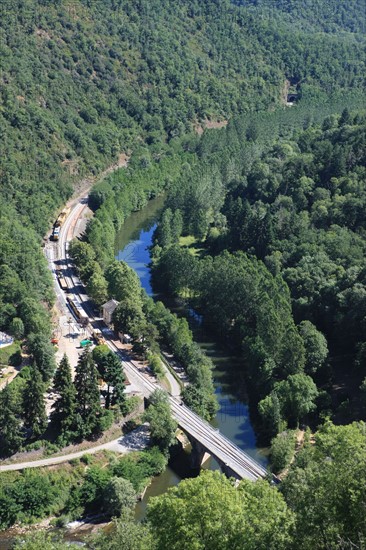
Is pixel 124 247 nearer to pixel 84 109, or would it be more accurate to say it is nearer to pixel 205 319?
pixel 205 319

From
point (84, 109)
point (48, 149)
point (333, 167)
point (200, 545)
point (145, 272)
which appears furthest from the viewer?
point (84, 109)

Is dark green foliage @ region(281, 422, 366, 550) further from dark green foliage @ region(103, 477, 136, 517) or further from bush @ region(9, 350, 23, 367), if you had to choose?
bush @ region(9, 350, 23, 367)

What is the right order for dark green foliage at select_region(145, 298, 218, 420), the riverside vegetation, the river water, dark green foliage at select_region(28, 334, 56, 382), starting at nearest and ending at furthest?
the riverside vegetation, the river water, dark green foliage at select_region(145, 298, 218, 420), dark green foliage at select_region(28, 334, 56, 382)

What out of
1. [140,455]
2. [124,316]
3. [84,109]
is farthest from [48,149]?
[140,455]

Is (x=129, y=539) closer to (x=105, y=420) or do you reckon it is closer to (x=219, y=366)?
(x=105, y=420)

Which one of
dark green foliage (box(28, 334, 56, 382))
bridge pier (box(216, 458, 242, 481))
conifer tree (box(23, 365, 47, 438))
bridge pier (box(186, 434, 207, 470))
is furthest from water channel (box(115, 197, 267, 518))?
dark green foliage (box(28, 334, 56, 382))

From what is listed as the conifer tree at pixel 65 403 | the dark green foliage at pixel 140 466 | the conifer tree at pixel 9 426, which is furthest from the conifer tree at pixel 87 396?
the conifer tree at pixel 9 426
